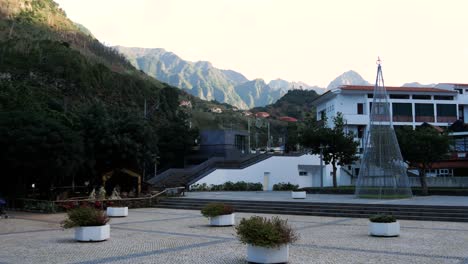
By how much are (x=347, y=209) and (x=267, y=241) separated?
12.9 meters

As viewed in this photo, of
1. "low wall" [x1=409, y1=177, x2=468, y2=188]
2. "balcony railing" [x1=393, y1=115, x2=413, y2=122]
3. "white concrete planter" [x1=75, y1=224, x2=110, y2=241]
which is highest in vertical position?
"balcony railing" [x1=393, y1=115, x2=413, y2=122]

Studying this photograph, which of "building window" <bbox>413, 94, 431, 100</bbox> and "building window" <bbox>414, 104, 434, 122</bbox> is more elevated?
"building window" <bbox>413, 94, 431, 100</bbox>

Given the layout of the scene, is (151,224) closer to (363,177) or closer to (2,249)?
(2,249)

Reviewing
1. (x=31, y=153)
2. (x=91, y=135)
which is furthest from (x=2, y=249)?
(x=91, y=135)

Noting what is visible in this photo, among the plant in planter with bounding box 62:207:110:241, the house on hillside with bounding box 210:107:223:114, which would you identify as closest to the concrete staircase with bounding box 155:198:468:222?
the plant in planter with bounding box 62:207:110:241

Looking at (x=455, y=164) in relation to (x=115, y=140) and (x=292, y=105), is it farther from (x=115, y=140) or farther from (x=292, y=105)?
(x=292, y=105)

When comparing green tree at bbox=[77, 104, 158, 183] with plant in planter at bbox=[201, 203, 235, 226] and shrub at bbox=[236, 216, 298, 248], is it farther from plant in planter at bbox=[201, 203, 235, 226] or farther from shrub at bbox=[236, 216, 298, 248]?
shrub at bbox=[236, 216, 298, 248]

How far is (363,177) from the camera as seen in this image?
26625 millimetres

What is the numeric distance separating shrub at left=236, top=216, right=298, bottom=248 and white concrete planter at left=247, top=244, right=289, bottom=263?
108 millimetres

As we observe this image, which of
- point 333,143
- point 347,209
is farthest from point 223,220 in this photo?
point 333,143

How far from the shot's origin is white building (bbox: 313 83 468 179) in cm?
5806

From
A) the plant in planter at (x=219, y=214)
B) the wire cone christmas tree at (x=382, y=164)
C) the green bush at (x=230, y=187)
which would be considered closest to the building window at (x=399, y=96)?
the green bush at (x=230, y=187)

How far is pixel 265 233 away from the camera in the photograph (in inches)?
364

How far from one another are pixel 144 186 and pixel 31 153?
10.1 metres
